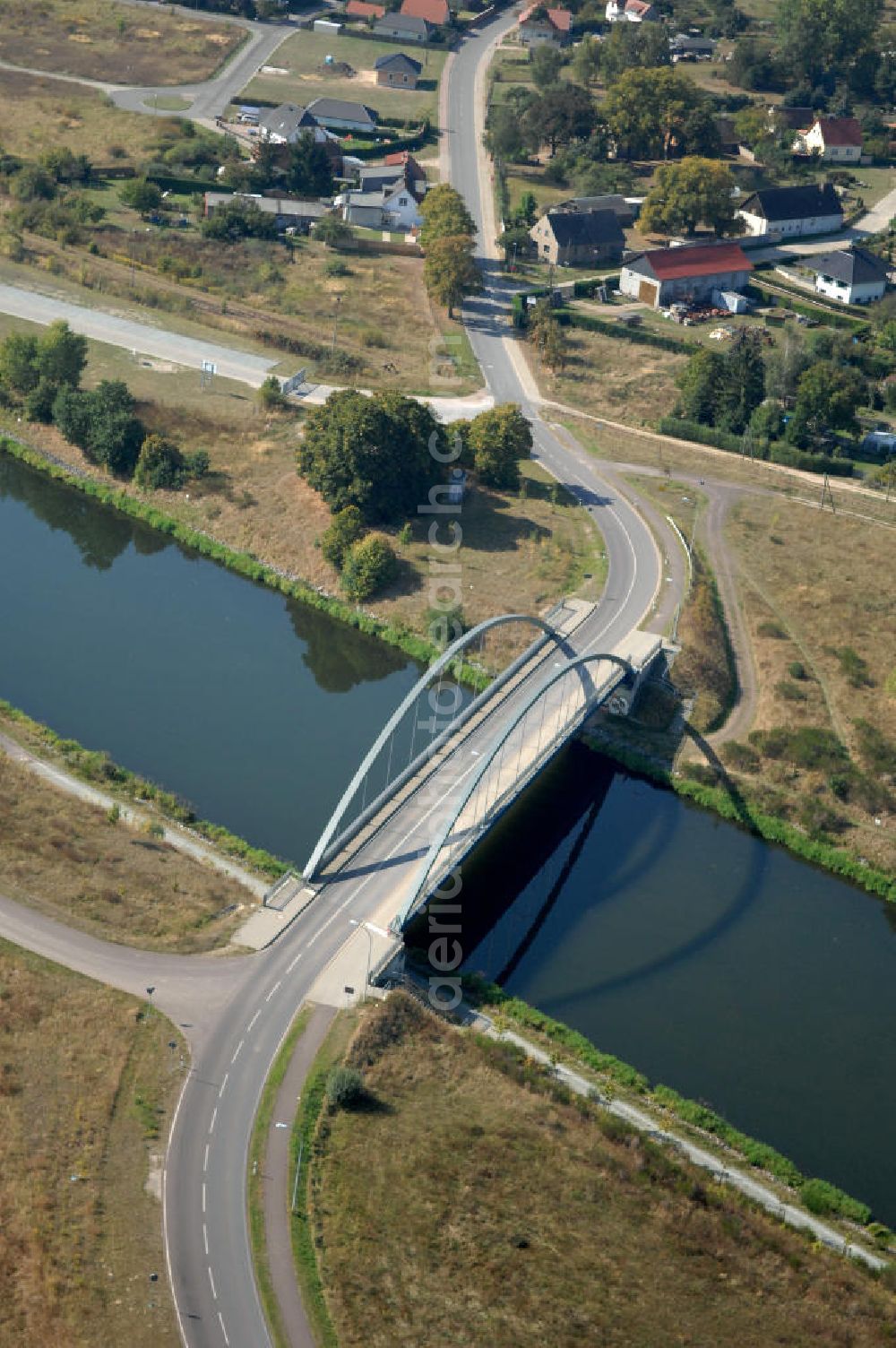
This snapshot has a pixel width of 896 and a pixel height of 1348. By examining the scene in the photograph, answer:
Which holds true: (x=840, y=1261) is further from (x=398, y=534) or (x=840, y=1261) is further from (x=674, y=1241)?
(x=398, y=534)

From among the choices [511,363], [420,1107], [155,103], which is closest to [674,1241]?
[420,1107]

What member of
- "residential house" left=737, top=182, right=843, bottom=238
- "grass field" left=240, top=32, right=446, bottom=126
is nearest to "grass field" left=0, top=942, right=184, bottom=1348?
"residential house" left=737, top=182, right=843, bottom=238

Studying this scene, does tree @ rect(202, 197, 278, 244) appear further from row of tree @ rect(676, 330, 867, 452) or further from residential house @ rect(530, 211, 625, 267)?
row of tree @ rect(676, 330, 867, 452)

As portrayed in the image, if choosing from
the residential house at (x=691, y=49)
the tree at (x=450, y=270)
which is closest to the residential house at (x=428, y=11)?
the residential house at (x=691, y=49)

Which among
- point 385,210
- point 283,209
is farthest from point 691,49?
point 283,209

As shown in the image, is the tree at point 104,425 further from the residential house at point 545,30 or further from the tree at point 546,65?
the residential house at point 545,30

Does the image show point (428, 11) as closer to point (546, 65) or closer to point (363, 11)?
point (363, 11)
